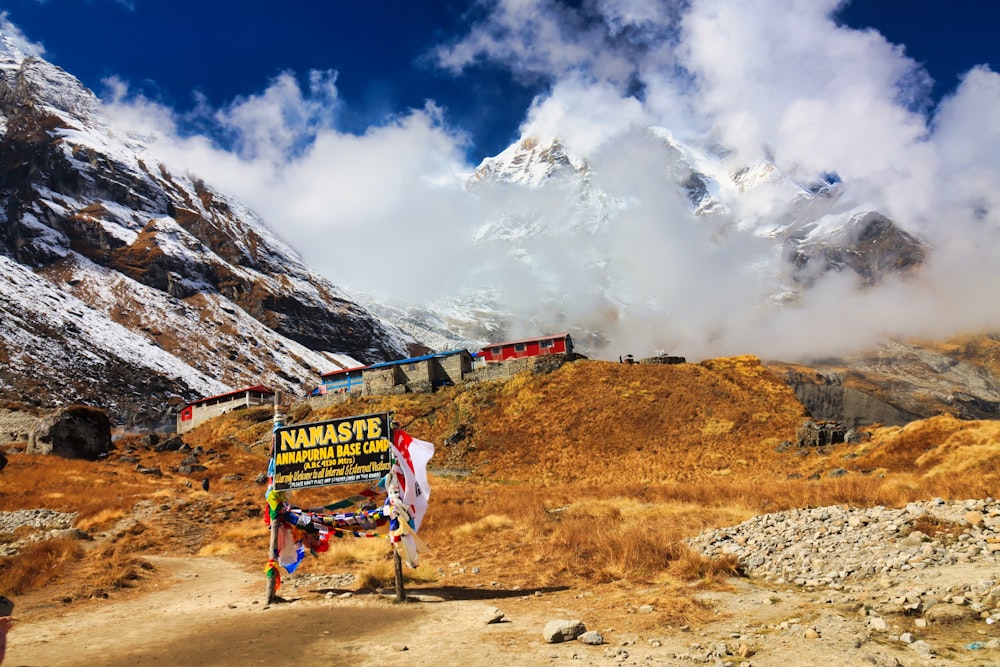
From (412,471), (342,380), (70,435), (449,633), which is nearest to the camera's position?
(449,633)

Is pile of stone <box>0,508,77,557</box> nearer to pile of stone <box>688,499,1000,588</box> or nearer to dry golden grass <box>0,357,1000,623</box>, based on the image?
dry golden grass <box>0,357,1000,623</box>

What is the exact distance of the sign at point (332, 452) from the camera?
13102 millimetres

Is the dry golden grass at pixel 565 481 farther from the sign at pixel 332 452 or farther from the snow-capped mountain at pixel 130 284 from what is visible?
the snow-capped mountain at pixel 130 284

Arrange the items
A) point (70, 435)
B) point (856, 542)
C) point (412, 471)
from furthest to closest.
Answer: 1. point (70, 435)
2. point (412, 471)
3. point (856, 542)

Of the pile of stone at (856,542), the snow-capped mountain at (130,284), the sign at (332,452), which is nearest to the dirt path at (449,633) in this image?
the pile of stone at (856,542)

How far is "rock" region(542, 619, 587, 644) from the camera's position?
8.44 m

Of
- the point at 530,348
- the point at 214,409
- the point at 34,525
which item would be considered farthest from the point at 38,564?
the point at 214,409

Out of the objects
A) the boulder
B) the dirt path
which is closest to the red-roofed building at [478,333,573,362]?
the boulder

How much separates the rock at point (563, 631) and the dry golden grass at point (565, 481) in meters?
1.71

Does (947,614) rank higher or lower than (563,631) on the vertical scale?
higher

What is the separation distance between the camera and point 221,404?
71.8 m

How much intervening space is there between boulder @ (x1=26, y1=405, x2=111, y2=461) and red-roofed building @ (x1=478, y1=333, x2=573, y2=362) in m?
35.4

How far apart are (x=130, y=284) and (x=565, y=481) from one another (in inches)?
4796

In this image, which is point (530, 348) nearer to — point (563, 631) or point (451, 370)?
point (451, 370)
